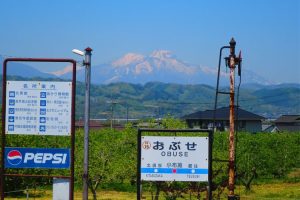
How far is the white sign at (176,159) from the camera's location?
1166 cm

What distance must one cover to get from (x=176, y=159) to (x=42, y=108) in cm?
311

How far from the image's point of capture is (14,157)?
11203mm

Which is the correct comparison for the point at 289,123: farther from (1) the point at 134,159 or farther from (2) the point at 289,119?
(1) the point at 134,159

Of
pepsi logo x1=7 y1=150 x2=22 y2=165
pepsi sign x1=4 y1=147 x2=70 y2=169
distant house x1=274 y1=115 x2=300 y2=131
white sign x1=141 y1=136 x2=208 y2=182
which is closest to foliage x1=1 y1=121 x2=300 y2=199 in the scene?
white sign x1=141 y1=136 x2=208 y2=182

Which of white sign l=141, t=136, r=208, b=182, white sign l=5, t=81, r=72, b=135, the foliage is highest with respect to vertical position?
white sign l=5, t=81, r=72, b=135

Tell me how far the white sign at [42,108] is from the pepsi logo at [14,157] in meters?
0.47

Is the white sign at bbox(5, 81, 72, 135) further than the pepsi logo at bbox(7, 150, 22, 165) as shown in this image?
No

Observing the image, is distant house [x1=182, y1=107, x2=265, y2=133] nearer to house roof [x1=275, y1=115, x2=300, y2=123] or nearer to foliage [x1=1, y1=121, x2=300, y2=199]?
house roof [x1=275, y1=115, x2=300, y2=123]

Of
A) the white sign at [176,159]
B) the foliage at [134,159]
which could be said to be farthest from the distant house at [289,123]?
the white sign at [176,159]

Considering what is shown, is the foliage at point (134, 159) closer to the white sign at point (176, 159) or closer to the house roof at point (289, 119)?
the white sign at point (176, 159)

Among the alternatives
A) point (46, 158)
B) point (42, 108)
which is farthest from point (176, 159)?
point (42, 108)

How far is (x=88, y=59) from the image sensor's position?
11297mm

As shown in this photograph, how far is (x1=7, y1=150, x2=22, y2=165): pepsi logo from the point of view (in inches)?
440

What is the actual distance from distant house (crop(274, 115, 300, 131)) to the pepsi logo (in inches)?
2894
